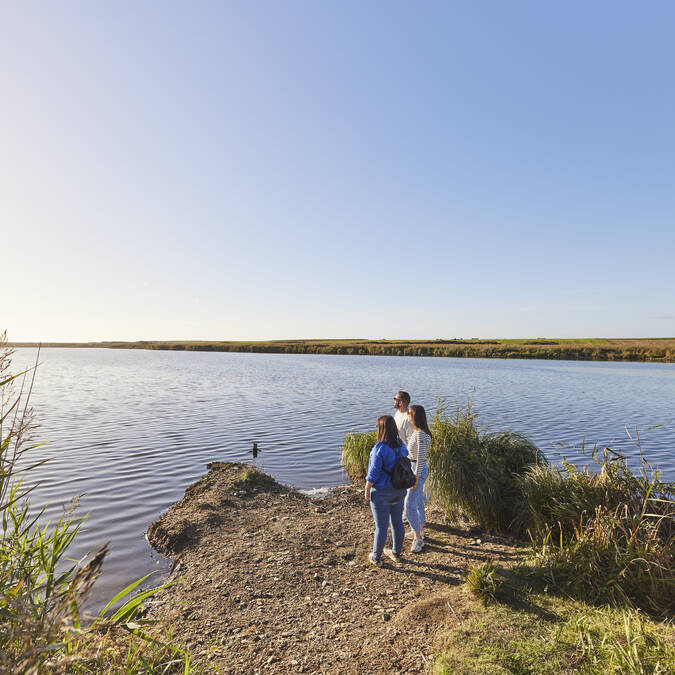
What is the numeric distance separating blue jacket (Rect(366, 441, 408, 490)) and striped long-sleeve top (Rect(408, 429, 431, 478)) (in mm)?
991

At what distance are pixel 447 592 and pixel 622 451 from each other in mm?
14610

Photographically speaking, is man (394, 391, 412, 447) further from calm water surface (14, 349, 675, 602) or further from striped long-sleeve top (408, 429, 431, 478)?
calm water surface (14, 349, 675, 602)

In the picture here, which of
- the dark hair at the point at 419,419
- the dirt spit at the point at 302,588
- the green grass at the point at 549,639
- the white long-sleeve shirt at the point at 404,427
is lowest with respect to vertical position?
the dirt spit at the point at 302,588

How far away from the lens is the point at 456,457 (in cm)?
941

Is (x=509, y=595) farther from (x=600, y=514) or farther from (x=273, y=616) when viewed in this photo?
(x=273, y=616)

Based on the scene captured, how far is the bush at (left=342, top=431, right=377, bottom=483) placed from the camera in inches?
562

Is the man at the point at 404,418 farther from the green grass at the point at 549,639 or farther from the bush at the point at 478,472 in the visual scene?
the green grass at the point at 549,639

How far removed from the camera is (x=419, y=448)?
27.9ft

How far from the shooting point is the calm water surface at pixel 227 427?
11.9 metres

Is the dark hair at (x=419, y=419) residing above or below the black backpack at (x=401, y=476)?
above

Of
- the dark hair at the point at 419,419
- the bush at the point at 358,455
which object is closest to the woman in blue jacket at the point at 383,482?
the dark hair at the point at 419,419

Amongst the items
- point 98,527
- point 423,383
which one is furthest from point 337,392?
point 98,527

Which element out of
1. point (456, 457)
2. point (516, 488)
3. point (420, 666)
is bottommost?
point (420, 666)

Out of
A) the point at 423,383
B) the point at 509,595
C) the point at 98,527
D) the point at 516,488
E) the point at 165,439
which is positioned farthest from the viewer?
A: the point at 423,383
